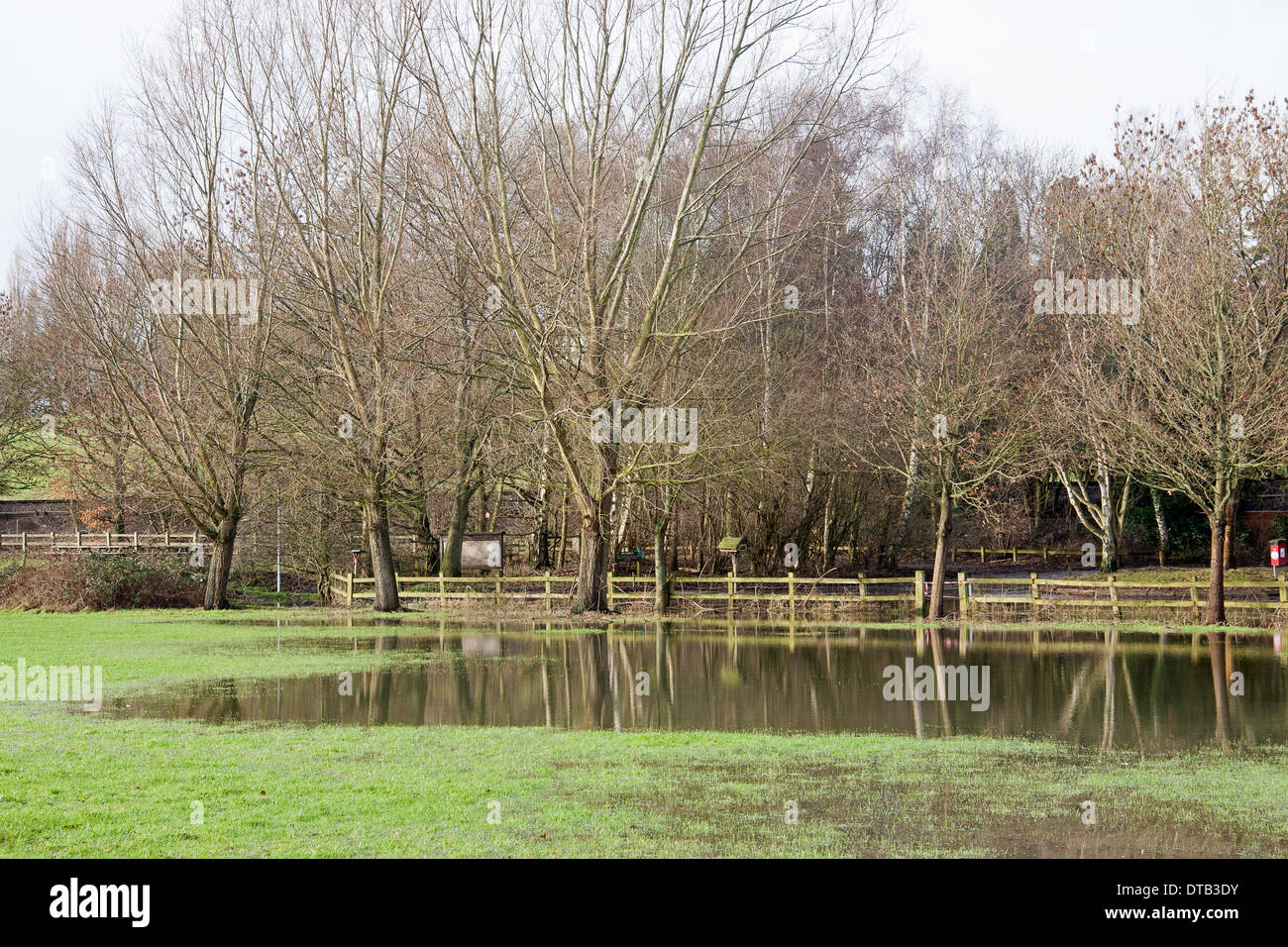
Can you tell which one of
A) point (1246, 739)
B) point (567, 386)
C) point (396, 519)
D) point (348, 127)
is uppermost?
point (348, 127)

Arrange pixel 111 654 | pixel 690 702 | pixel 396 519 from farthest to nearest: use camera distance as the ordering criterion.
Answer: pixel 396 519 < pixel 111 654 < pixel 690 702

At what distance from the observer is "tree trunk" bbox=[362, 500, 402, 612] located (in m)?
32.2

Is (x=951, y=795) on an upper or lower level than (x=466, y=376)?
lower

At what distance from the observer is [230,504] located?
33.3m

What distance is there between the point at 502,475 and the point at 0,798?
25551mm

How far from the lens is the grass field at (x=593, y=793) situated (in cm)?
816

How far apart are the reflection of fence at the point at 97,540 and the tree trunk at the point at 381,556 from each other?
13.7 meters

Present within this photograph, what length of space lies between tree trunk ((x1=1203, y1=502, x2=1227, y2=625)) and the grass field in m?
15.5

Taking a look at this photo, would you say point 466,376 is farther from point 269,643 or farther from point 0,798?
point 0,798

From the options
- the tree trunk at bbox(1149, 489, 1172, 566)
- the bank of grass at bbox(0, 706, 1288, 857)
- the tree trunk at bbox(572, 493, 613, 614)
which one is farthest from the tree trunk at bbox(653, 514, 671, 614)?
the tree trunk at bbox(1149, 489, 1172, 566)

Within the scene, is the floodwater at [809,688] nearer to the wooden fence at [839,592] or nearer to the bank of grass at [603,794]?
the bank of grass at [603,794]

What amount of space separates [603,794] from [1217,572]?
21.4 m

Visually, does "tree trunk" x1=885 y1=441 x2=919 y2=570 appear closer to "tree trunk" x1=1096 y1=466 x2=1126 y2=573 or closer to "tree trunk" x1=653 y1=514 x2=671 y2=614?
"tree trunk" x1=1096 y1=466 x2=1126 y2=573

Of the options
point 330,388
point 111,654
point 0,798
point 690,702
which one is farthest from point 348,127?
point 0,798
